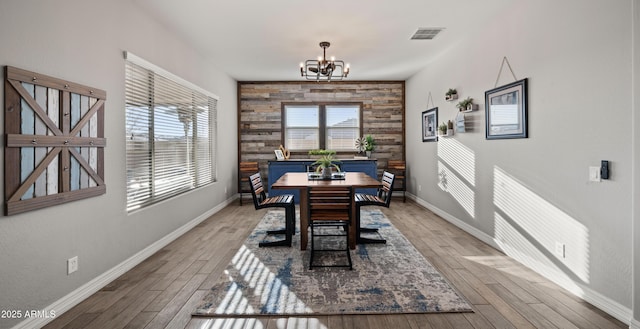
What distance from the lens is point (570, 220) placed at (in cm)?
265

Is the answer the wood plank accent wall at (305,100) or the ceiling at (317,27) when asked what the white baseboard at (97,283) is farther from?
the wood plank accent wall at (305,100)

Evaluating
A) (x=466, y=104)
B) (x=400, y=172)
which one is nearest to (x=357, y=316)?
(x=466, y=104)

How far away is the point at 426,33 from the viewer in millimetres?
4230

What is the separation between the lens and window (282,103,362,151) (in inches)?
287

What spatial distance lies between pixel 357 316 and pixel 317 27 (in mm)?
3245

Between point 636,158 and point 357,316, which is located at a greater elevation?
point 636,158

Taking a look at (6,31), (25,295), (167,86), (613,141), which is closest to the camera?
(6,31)

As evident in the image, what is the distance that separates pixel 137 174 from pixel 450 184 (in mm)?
4261

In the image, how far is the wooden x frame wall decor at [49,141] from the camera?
6.43 feet

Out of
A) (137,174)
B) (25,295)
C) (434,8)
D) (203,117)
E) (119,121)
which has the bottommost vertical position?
(25,295)

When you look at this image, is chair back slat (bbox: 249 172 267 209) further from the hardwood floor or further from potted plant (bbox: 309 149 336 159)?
potted plant (bbox: 309 149 336 159)

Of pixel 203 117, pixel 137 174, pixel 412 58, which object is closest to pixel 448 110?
pixel 412 58

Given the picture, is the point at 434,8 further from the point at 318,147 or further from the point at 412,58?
the point at 318,147

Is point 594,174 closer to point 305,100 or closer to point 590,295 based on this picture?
point 590,295
